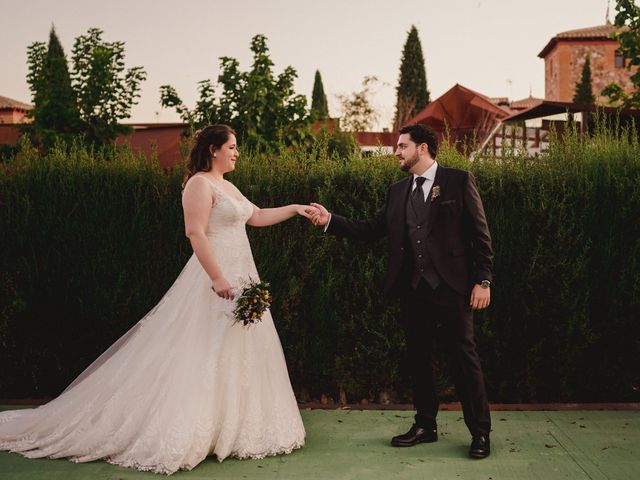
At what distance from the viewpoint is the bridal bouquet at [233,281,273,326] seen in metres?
4.66

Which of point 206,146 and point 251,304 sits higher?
point 206,146

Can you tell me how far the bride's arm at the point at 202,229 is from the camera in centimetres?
472

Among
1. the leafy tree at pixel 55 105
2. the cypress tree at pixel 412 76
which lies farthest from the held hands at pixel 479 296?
the cypress tree at pixel 412 76

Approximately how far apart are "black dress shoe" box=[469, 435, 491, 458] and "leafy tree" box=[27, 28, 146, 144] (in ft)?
36.0

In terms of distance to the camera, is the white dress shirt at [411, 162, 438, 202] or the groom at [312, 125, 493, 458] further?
the white dress shirt at [411, 162, 438, 202]

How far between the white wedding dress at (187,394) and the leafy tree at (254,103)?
299 inches

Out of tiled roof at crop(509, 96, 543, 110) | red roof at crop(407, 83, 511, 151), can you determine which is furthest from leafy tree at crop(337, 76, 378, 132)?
tiled roof at crop(509, 96, 543, 110)

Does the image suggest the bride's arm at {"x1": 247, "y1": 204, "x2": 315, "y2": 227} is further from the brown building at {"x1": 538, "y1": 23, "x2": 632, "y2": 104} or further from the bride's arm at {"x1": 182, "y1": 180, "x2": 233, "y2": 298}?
the brown building at {"x1": 538, "y1": 23, "x2": 632, "y2": 104}

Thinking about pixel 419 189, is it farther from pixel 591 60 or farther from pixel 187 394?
pixel 591 60

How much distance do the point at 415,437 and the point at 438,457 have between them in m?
0.29

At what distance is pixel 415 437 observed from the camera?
16.6 ft

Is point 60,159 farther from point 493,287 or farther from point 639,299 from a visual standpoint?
point 639,299

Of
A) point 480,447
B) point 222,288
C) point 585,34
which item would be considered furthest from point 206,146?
point 585,34

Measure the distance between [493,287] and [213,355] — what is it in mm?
2674
